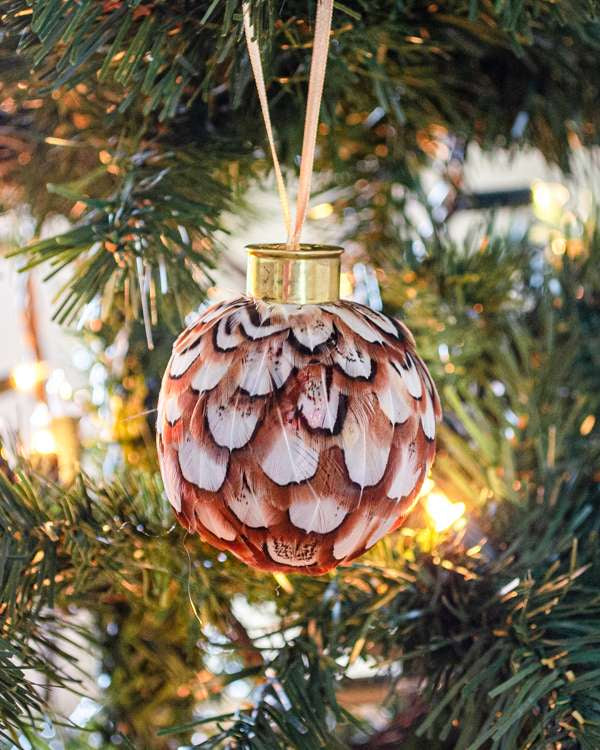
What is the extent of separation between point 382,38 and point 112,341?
20cm

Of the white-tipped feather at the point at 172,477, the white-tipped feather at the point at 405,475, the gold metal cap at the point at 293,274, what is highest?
the gold metal cap at the point at 293,274

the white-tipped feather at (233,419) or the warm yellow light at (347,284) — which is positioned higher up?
the warm yellow light at (347,284)

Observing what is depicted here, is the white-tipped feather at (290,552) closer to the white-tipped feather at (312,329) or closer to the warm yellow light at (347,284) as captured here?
the white-tipped feather at (312,329)

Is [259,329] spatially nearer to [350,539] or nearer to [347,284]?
[350,539]

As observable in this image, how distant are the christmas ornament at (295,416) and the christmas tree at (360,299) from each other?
4 cm

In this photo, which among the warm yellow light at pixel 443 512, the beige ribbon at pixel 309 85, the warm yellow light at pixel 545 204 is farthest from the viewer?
the warm yellow light at pixel 545 204

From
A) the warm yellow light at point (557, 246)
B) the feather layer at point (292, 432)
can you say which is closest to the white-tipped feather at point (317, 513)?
the feather layer at point (292, 432)

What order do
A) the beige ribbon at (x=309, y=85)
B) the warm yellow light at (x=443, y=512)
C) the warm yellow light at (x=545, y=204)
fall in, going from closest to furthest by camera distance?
1. the beige ribbon at (x=309, y=85)
2. the warm yellow light at (x=443, y=512)
3. the warm yellow light at (x=545, y=204)

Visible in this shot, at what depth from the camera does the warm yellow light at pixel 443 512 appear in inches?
13.2

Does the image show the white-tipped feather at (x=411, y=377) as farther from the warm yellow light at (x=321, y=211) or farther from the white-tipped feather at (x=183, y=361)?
the warm yellow light at (x=321, y=211)

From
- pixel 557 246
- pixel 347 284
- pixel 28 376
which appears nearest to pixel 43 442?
pixel 28 376

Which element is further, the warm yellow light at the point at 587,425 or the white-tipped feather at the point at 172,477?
the warm yellow light at the point at 587,425

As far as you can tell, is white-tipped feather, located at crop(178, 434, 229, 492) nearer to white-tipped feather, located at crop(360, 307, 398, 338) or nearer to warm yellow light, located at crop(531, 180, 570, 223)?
white-tipped feather, located at crop(360, 307, 398, 338)

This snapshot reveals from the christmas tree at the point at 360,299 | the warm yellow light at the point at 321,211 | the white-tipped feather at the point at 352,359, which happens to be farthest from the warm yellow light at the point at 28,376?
the white-tipped feather at the point at 352,359
